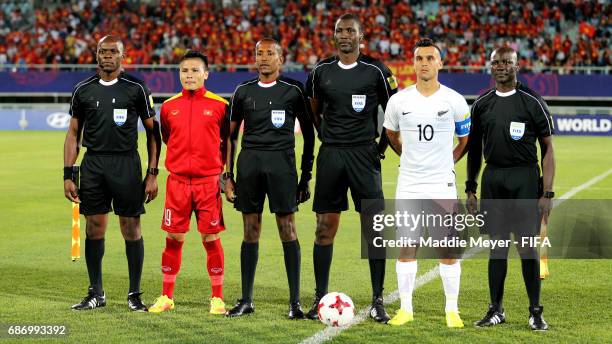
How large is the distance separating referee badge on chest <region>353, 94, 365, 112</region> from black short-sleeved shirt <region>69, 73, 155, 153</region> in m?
1.73

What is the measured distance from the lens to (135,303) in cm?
811

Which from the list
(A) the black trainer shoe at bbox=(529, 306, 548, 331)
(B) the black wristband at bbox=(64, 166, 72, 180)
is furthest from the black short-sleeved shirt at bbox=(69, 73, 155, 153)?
(A) the black trainer shoe at bbox=(529, 306, 548, 331)

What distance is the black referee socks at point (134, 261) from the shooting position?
817 cm

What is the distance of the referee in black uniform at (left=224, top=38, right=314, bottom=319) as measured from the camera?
25.7 ft

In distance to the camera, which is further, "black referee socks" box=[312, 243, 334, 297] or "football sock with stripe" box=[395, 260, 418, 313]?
"black referee socks" box=[312, 243, 334, 297]

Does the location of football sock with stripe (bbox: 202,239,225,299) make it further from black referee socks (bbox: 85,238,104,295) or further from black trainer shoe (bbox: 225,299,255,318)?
black referee socks (bbox: 85,238,104,295)

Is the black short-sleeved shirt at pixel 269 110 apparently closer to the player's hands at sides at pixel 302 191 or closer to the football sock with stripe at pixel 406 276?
the player's hands at sides at pixel 302 191

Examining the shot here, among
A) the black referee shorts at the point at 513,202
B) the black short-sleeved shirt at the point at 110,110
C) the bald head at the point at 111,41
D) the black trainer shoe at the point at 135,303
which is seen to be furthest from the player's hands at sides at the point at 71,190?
the black referee shorts at the point at 513,202

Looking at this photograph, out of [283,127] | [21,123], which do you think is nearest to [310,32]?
[21,123]

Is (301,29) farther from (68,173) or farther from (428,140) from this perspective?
(428,140)

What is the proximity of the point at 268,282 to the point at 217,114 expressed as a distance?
84.3 inches

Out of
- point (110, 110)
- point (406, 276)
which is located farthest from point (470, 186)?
point (110, 110)

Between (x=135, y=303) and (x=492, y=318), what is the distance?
291 centimetres

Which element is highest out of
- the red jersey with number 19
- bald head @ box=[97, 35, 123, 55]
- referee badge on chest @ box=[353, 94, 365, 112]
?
bald head @ box=[97, 35, 123, 55]
